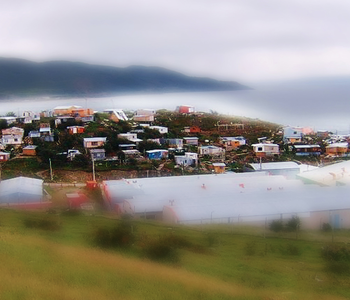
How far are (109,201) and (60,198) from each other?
0.55 m

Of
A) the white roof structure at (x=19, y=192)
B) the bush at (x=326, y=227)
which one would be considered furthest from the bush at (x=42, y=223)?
the bush at (x=326, y=227)

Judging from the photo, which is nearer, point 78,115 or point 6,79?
point 6,79

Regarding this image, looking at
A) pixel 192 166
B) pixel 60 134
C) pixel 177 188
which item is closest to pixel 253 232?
pixel 177 188

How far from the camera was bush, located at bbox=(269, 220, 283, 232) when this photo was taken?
10.5 feet

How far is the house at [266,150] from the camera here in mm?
7064

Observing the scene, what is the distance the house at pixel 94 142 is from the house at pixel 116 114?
66.0 inches

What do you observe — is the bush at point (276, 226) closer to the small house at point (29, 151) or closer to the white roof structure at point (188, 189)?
the white roof structure at point (188, 189)

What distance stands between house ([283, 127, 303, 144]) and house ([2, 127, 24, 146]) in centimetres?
474

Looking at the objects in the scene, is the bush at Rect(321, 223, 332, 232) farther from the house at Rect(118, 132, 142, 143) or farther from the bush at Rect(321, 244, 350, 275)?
the house at Rect(118, 132, 142, 143)

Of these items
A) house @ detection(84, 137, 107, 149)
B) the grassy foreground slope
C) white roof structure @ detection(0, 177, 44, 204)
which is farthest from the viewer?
house @ detection(84, 137, 107, 149)

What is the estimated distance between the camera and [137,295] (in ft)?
6.47

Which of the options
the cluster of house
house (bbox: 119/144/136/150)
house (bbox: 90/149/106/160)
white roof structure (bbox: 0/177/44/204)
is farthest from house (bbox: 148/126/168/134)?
white roof structure (bbox: 0/177/44/204)

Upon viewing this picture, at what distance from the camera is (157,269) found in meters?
2.28

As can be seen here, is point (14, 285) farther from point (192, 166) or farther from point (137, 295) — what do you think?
point (192, 166)
